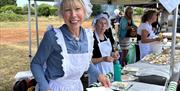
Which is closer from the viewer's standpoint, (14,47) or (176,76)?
(176,76)

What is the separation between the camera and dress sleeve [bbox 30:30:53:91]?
189cm

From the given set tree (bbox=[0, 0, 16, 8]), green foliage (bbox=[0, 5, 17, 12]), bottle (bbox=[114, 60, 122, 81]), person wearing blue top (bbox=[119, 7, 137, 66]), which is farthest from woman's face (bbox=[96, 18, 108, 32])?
tree (bbox=[0, 0, 16, 8])

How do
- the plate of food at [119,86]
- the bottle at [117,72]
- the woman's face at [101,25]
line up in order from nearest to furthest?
the plate of food at [119,86] → the bottle at [117,72] → the woman's face at [101,25]

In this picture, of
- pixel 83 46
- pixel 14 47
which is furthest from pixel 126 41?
pixel 14 47

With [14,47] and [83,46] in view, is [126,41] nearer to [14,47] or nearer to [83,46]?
[83,46]

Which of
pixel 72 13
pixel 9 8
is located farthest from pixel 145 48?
pixel 9 8

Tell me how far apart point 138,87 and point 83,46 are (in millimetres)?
646

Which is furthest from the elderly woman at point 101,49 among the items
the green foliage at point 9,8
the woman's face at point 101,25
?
the green foliage at point 9,8

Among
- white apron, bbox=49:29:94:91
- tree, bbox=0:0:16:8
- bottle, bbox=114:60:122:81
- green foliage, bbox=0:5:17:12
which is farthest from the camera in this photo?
tree, bbox=0:0:16:8

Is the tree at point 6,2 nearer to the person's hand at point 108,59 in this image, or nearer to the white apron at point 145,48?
the white apron at point 145,48

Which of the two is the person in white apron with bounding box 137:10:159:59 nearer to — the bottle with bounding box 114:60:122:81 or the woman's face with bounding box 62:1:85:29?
the bottle with bounding box 114:60:122:81

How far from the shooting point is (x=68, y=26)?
203 cm

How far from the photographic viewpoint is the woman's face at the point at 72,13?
1.95 meters

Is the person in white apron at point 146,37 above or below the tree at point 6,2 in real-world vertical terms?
below
